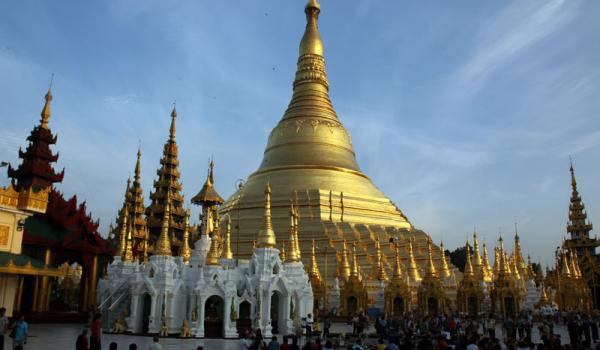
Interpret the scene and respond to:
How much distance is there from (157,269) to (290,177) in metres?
25.0

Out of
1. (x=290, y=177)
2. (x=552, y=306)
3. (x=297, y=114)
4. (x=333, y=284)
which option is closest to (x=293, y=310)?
→ (x=333, y=284)

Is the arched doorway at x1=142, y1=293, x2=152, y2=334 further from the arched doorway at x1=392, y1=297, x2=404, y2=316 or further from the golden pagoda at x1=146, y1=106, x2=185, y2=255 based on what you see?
the golden pagoda at x1=146, y1=106, x2=185, y2=255

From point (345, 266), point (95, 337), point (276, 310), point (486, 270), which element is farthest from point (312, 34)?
point (95, 337)

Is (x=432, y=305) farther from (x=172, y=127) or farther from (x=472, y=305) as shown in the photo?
(x=172, y=127)

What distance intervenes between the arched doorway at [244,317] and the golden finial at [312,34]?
114 ft

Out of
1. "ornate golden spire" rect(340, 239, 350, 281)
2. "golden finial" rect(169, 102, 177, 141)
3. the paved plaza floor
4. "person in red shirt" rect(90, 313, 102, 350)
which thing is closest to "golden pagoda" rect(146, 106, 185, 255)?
"golden finial" rect(169, 102, 177, 141)

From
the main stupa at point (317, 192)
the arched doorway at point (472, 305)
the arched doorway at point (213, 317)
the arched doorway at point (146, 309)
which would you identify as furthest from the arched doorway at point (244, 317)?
the main stupa at point (317, 192)

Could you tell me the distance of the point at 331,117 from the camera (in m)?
49.7

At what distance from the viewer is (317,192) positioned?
4216 centimetres

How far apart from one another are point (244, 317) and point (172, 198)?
75.6 ft

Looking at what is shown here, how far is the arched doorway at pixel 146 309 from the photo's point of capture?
20.5m

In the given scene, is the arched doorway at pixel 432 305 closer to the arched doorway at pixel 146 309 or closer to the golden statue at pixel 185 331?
the golden statue at pixel 185 331

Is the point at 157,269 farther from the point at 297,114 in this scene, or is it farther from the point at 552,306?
the point at 297,114

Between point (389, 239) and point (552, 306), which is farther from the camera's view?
point (389, 239)
